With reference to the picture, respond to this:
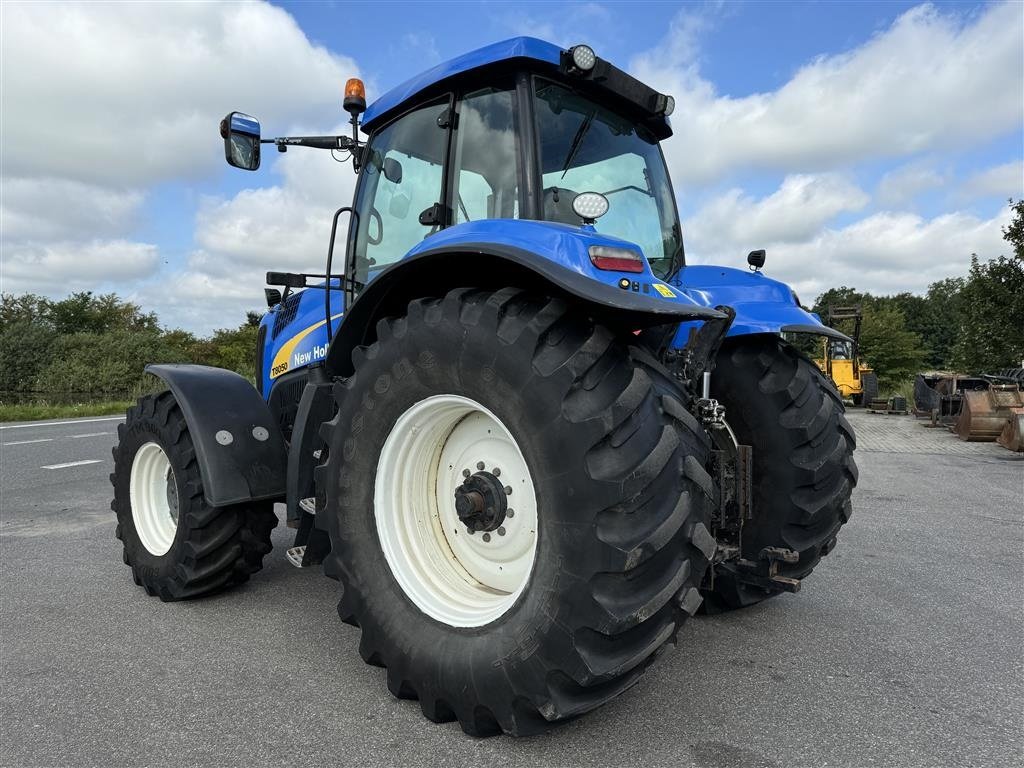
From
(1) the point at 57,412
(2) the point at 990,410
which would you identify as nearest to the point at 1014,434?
(2) the point at 990,410

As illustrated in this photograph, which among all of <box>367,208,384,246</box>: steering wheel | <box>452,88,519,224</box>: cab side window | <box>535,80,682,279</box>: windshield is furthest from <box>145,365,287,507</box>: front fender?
<box>535,80,682,279</box>: windshield

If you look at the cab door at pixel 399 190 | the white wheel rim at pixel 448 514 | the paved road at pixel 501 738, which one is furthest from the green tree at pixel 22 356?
the white wheel rim at pixel 448 514

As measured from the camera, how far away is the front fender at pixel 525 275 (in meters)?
1.95

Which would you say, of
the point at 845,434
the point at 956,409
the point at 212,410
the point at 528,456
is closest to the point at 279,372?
the point at 212,410

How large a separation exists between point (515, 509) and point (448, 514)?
0.35 metres

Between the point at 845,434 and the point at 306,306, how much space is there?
9.74ft

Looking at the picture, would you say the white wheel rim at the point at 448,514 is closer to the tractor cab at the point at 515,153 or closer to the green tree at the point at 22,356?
the tractor cab at the point at 515,153

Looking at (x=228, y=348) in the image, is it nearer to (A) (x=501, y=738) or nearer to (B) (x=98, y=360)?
(B) (x=98, y=360)

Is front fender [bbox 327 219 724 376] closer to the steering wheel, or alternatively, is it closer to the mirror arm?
the steering wheel

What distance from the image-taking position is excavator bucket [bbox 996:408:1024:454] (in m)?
9.58

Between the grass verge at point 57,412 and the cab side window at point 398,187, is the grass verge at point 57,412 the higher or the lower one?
the lower one

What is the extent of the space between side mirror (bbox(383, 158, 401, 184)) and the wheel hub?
162 cm

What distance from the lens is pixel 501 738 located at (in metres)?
2.09

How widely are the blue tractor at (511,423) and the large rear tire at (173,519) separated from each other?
14mm
